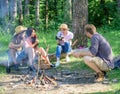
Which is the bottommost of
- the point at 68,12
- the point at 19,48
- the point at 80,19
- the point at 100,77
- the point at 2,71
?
the point at 2,71

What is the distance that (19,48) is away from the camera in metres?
11.1

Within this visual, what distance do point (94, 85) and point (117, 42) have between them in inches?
256

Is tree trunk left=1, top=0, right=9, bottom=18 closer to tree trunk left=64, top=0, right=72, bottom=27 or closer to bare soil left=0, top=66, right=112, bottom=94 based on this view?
tree trunk left=64, top=0, right=72, bottom=27

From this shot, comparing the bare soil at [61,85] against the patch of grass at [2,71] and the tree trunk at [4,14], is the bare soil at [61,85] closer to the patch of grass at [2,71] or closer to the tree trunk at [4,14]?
the patch of grass at [2,71]

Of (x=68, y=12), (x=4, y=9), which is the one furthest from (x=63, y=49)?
(x=4, y=9)

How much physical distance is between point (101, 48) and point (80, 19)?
321 cm

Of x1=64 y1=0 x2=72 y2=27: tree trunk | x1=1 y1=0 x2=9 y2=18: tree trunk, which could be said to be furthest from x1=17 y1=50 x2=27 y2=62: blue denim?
x1=1 y1=0 x2=9 y2=18: tree trunk

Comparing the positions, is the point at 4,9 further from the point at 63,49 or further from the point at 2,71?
the point at 2,71

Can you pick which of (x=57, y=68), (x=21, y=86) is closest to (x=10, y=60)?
(x=57, y=68)

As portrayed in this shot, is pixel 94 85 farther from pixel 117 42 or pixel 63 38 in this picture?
pixel 117 42

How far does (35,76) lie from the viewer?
376 inches

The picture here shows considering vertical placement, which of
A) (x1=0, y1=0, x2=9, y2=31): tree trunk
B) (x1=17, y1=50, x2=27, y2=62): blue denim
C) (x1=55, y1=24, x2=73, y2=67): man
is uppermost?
(x1=55, y1=24, x2=73, y2=67): man

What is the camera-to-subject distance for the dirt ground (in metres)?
8.78

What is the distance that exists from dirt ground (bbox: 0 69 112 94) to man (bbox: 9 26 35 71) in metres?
0.48
